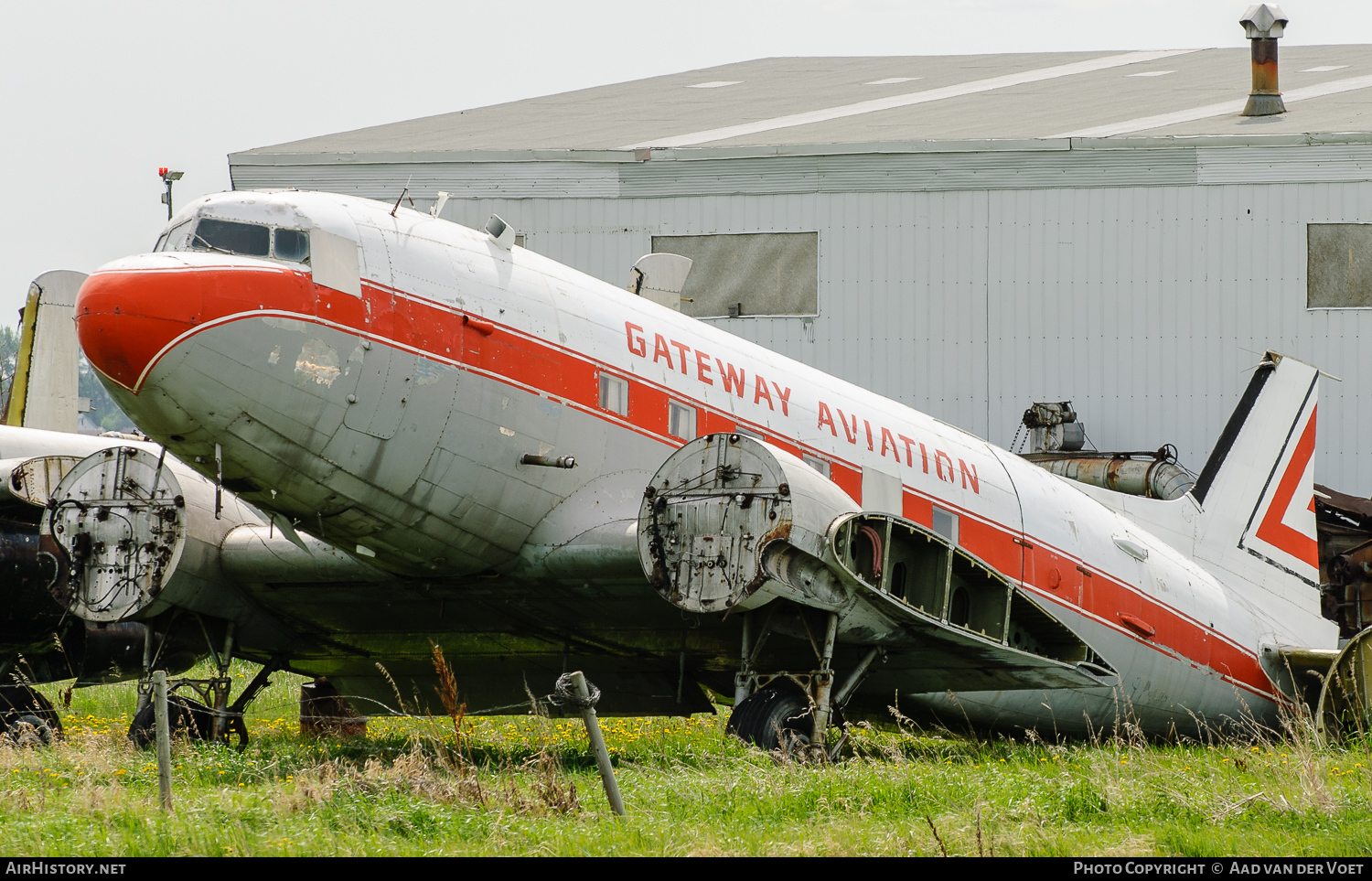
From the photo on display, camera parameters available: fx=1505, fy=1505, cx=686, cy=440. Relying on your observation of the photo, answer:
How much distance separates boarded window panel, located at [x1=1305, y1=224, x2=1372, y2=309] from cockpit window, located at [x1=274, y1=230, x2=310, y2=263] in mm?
17759

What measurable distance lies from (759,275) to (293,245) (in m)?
14.4

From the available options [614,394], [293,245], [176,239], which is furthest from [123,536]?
[614,394]

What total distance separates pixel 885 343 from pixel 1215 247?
544 centimetres

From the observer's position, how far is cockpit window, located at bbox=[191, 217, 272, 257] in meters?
11.3

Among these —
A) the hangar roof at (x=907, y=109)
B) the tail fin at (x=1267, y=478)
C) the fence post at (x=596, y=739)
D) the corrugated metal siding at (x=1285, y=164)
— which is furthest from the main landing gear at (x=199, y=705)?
the corrugated metal siding at (x=1285, y=164)

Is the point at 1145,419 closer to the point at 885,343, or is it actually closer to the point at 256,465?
the point at 885,343

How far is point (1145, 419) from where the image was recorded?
24172 millimetres

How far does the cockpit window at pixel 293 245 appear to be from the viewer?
1132 cm

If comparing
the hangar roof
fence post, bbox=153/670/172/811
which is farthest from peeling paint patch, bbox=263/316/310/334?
the hangar roof

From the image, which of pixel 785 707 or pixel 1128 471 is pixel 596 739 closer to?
pixel 785 707

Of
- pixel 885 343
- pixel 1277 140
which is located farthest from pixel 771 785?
pixel 1277 140

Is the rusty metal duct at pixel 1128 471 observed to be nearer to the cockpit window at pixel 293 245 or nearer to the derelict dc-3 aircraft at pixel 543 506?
the derelict dc-3 aircraft at pixel 543 506

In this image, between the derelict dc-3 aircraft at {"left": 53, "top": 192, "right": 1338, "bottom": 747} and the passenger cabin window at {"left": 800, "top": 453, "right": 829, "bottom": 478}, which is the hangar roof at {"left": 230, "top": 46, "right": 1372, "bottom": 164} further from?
the passenger cabin window at {"left": 800, "top": 453, "right": 829, "bottom": 478}

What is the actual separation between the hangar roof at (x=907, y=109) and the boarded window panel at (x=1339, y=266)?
5.25 feet
